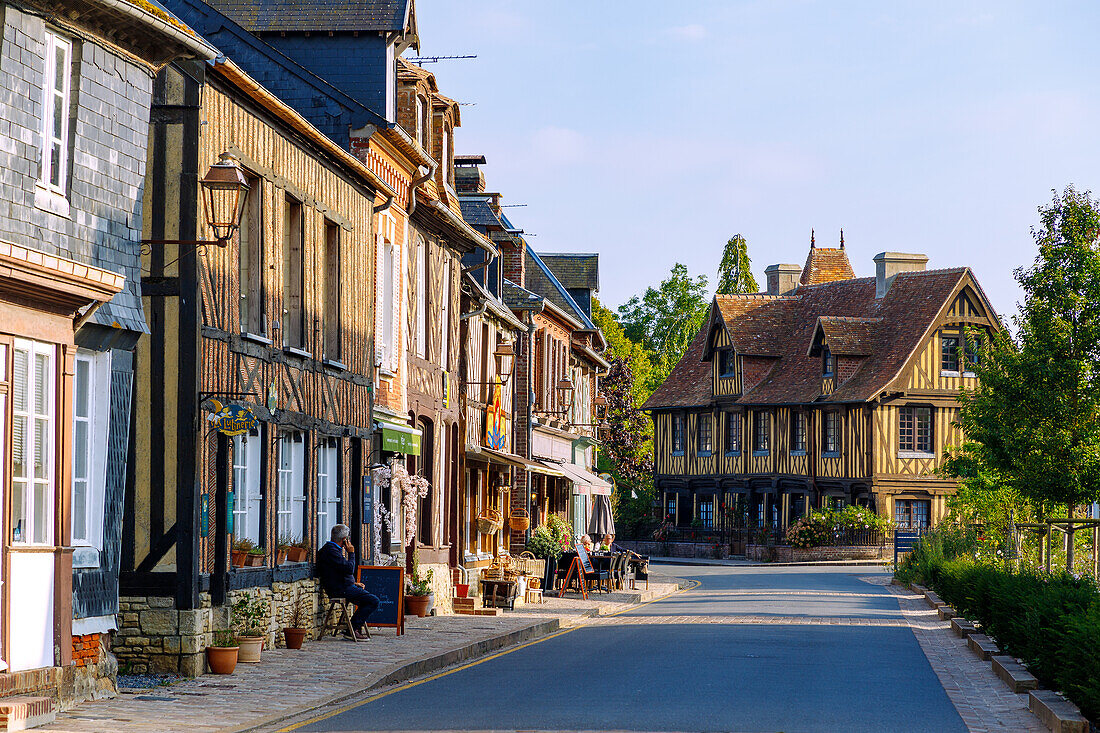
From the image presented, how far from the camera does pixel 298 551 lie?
18.2 m

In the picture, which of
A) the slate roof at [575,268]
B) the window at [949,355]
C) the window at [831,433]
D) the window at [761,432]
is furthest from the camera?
the window at [761,432]

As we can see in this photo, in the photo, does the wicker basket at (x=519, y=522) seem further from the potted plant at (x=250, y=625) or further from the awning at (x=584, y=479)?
the potted plant at (x=250, y=625)

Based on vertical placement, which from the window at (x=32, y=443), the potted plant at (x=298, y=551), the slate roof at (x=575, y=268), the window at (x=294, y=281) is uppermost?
the slate roof at (x=575, y=268)

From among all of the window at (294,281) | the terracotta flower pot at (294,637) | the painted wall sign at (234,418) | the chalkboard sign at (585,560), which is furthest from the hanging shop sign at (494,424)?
the painted wall sign at (234,418)

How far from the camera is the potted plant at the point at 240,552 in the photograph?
1589 cm

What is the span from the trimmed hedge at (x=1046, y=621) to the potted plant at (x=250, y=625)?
7.52 meters

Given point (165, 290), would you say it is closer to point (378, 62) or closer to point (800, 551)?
point (378, 62)

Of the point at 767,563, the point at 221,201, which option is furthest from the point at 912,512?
the point at 221,201

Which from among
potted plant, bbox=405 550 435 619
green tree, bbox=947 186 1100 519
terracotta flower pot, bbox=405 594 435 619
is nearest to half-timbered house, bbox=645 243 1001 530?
green tree, bbox=947 186 1100 519

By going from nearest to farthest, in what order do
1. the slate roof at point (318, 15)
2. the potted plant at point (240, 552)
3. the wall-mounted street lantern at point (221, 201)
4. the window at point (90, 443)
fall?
1. the window at point (90, 443)
2. the wall-mounted street lantern at point (221, 201)
3. the potted plant at point (240, 552)
4. the slate roof at point (318, 15)

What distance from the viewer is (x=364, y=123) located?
21562 mm

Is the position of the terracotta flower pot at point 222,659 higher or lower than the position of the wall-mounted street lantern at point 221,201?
lower

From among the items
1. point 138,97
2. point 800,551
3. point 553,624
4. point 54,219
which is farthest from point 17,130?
point 800,551

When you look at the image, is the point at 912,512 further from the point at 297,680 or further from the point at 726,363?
the point at 297,680
